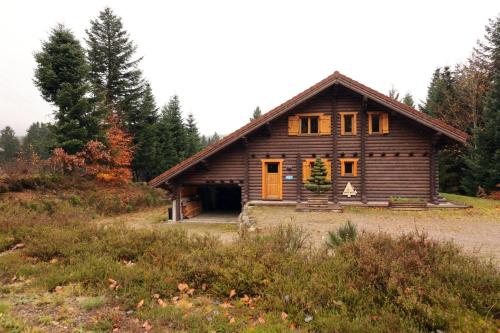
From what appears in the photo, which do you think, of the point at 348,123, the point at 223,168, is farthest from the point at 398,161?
the point at 223,168

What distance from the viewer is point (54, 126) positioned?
68.3ft

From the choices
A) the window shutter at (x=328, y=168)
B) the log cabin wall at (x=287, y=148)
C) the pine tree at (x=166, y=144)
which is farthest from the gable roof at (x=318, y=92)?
the pine tree at (x=166, y=144)

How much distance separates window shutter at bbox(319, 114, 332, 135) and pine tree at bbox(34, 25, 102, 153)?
1749cm

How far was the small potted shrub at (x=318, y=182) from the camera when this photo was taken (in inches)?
619

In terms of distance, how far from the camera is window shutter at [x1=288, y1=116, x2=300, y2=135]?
17328 mm

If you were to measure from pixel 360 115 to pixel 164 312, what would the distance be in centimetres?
1570

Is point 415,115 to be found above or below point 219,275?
above

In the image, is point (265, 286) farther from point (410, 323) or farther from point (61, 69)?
point (61, 69)

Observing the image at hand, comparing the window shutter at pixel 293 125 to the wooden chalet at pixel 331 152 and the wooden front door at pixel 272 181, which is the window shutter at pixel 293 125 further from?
the wooden front door at pixel 272 181

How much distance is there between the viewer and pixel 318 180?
1583 centimetres

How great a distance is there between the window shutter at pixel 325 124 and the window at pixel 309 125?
12.7 inches

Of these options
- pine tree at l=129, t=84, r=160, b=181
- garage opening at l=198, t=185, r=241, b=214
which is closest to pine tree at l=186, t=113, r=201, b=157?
pine tree at l=129, t=84, r=160, b=181

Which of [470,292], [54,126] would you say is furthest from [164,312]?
[54,126]

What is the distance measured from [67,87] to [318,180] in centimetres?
1983
